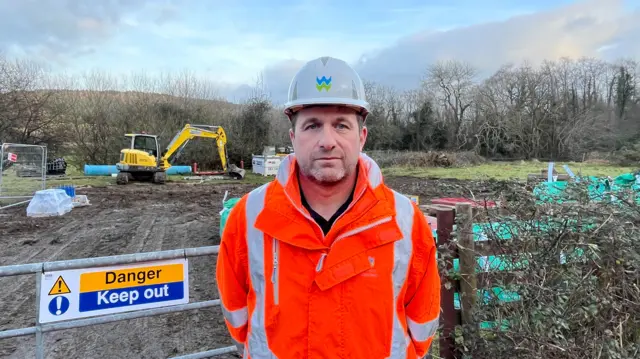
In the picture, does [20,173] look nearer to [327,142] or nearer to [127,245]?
[127,245]

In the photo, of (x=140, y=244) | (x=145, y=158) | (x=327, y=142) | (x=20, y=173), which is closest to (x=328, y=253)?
(x=327, y=142)

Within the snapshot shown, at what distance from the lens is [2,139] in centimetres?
2538

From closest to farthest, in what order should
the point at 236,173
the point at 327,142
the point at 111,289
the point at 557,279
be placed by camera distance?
the point at 327,142
the point at 111,289
the point at 557,279
the point at 236,173

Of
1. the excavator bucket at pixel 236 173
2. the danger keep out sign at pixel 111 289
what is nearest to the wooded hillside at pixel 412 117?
the excavator bucket at pixel 236 173

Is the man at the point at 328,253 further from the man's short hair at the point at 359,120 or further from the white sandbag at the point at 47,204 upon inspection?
the white sandbag at the point at 47,204

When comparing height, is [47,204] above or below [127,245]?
above

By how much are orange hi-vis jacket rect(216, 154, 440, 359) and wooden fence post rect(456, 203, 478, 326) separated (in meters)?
1.23

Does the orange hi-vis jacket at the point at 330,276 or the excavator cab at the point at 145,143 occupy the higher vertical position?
the excavator cab at the point at 145,143

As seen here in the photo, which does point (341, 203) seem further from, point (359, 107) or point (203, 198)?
point (203, 198)

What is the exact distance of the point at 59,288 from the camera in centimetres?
253

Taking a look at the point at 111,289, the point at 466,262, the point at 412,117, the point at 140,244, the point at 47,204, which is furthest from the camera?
the point at 412,117

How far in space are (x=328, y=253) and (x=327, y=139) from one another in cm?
48

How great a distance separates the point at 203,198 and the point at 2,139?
726 inches

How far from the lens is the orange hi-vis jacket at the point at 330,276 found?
5.18ft
